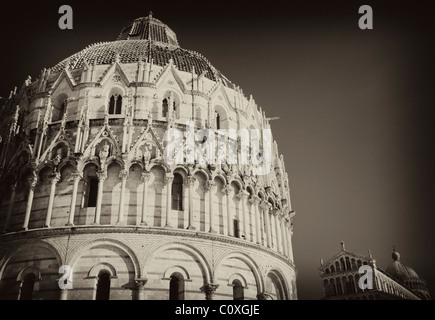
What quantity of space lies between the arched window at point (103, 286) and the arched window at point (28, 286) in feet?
9.51

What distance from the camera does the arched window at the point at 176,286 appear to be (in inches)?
736

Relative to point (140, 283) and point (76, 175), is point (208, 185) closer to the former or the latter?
point (140, 283)

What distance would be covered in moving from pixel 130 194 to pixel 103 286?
422cm

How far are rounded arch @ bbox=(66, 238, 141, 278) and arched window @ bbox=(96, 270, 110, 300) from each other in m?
1.15

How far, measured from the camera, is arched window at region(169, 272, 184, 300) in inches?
736

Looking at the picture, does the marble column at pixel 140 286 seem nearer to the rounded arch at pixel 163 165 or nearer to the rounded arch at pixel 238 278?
the rounded arch at pixel 238 278

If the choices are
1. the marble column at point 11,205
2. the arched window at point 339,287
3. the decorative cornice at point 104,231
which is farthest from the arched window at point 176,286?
the arched window at point 339,287

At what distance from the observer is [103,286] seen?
18156 mm

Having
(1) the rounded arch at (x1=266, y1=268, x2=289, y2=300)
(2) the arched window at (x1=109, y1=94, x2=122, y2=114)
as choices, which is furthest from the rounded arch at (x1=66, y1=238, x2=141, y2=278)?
(1) the rounded arch at (x1=266, y1=268, x2=289, y2=300)

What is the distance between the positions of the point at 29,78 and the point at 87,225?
36.0 ft

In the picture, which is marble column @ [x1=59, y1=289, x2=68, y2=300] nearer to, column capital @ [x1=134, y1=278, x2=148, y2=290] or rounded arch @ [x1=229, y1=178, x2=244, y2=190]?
column capital @ [x1=134, y1=278, x2=148, y2=290]

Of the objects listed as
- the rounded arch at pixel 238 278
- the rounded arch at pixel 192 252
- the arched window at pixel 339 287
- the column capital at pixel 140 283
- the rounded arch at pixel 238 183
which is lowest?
the column capital at pixel 140 283
